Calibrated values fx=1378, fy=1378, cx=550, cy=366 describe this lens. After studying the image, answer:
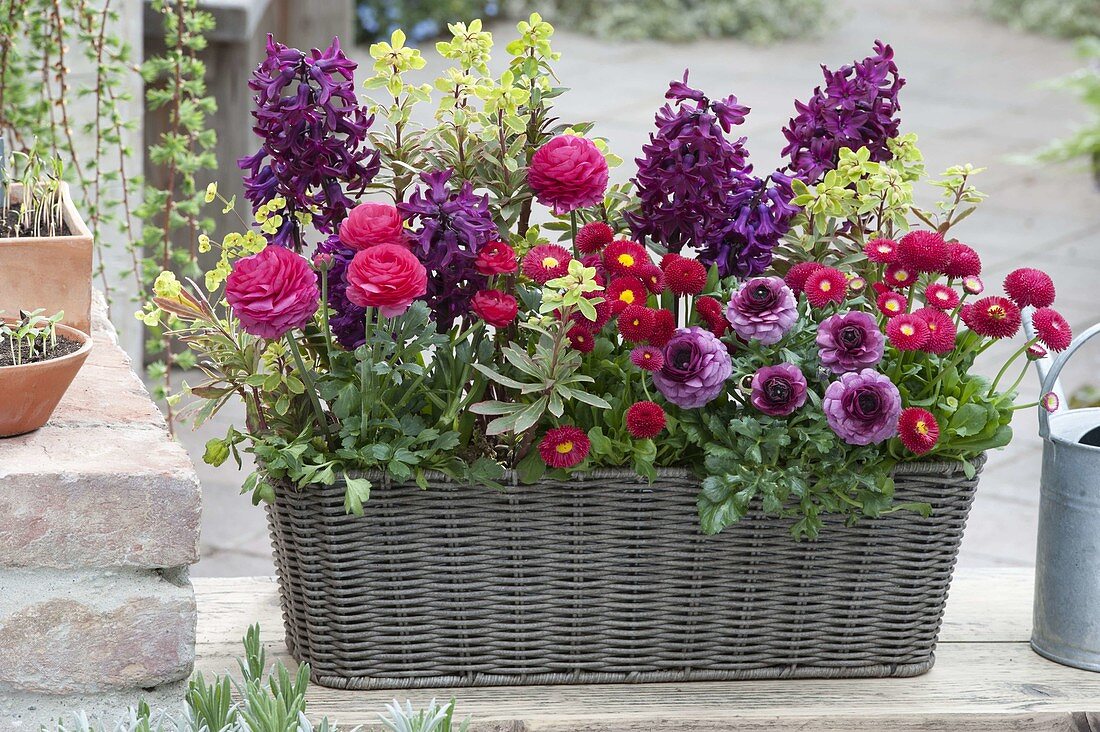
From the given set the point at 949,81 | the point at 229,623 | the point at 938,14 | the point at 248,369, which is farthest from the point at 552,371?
the point at 938,14

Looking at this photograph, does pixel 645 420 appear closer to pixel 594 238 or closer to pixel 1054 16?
pixel 594 238

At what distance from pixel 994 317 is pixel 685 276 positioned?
31 cm

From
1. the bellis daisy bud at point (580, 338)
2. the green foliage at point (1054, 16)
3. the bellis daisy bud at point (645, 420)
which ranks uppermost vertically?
the green foliage at point (1054, 16)

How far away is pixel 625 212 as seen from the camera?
1.46 meters

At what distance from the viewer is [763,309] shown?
136 centimetres

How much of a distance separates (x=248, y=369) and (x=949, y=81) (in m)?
7.09

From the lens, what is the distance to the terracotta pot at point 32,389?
1.21 meters

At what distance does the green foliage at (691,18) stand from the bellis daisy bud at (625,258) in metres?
7.38

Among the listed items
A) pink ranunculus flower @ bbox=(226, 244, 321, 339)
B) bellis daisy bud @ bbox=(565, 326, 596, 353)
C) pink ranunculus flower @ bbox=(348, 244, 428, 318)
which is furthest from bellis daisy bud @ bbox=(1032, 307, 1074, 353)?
pink ranunculus flower @ bbox=(226, 244, 321, 339)

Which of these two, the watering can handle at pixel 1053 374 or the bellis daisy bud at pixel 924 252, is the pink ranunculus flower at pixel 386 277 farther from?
the watering can handle at pixel 1053 374

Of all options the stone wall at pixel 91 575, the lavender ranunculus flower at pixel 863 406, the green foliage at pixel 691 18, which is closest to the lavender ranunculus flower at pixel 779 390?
the lavender ranunculus flower at pixel 863 406

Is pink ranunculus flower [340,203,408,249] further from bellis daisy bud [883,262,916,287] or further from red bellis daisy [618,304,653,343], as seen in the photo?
bellis daisy bud [883,262,916,287]

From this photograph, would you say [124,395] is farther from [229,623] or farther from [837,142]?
[837,142]

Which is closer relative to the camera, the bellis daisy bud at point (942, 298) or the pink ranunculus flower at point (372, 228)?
the pink ranunculus flower at point (372, 228)
